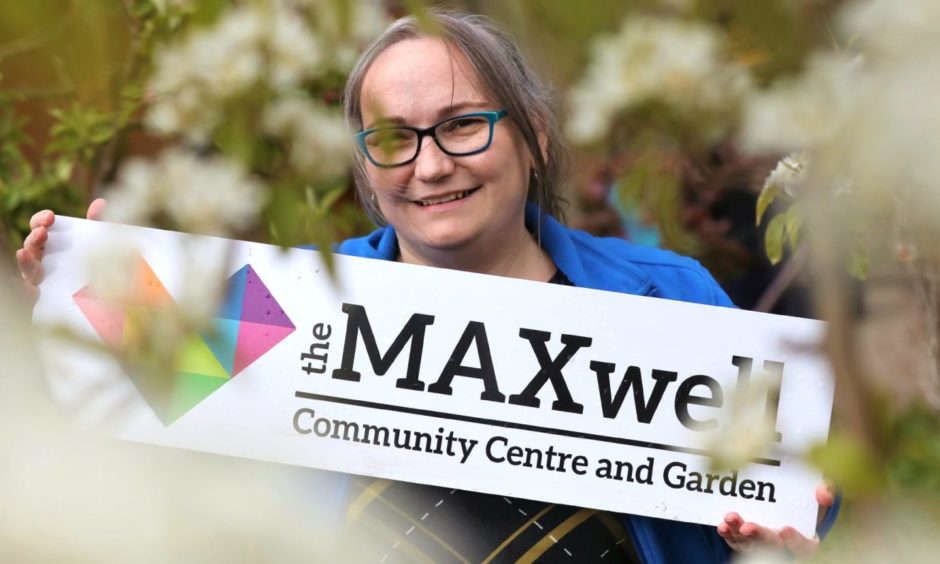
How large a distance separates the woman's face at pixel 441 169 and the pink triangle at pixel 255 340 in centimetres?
22

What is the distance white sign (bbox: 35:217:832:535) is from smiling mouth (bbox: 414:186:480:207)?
0.33 feet

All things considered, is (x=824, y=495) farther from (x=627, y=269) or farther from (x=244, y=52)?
(x=244, y=52)

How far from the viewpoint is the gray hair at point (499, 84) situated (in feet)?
4.91

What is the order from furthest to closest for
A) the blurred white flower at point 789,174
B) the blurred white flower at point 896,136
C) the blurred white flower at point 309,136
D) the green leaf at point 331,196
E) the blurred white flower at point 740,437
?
the green leaf at point 331,196 → the blurred white flower at point 789,174 → the blurred white flower at point 309,136 → the blurred white flower at point 740,437 → the blurred white flower at point 896,136

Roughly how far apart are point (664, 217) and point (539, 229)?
692 millimetres

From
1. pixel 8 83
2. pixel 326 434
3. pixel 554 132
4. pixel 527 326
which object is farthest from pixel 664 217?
pixel 8 83

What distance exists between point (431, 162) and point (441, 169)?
0.02m

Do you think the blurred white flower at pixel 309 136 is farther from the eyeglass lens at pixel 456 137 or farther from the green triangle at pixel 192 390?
the green triangle at pixel 192 390

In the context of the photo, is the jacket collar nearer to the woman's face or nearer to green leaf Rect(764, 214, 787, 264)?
the woman's face

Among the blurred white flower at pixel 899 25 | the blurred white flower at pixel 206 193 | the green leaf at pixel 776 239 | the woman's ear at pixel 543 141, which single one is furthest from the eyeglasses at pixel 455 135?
the blurred white flower at pixel 899 25

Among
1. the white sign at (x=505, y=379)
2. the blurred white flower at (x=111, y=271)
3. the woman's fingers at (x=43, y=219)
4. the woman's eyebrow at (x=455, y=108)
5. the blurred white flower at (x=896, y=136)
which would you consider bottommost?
the white sign at (x=505, y=379)

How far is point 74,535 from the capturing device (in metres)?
0.40

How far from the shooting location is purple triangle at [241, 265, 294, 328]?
1444mm

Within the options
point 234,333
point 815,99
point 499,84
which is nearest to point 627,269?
point 499,84
